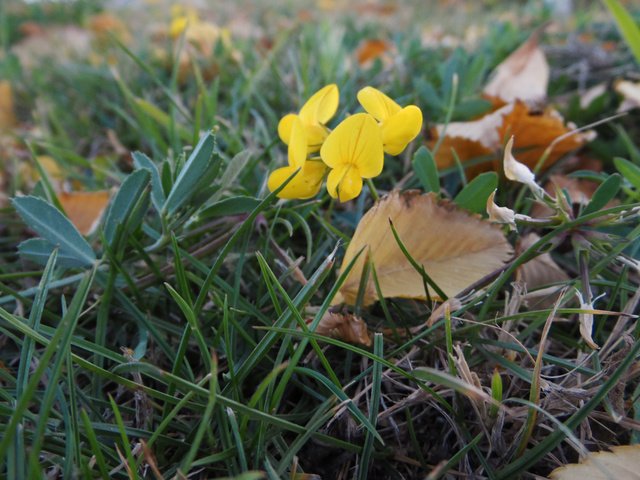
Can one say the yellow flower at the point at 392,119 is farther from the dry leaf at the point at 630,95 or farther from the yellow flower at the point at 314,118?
the dry leaf at the point at 630,95

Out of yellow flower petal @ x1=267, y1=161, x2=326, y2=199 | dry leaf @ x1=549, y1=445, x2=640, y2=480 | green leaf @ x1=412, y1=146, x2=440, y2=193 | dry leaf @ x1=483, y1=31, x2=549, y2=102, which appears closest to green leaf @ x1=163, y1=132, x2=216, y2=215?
yellow flower petal @ x1=267, y1=161, x2=326, y2=199

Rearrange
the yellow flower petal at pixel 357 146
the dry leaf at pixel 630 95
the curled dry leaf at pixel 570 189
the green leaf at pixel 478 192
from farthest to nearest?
1. the dry leaf at pixel 630 95
2. the curled dry leaf at pixel 570 189
3. the green leaf at pixel 478 192
4. the yellow flower petal at pixel 357 146

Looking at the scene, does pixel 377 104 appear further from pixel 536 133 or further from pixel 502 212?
pixel 536 133

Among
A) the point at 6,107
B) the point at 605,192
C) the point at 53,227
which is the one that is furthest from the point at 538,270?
the point at 6,107

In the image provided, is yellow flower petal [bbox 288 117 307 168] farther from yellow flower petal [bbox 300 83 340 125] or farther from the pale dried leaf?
the pale dried leaf

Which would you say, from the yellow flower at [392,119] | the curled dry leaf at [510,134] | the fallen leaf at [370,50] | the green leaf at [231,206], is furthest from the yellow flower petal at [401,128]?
the fallen leaf at [370,50]

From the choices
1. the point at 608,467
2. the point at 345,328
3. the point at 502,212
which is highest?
the point at 502,212

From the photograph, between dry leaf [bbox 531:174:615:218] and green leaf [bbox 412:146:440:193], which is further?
dry leaf [bbox 531:174:615:218]

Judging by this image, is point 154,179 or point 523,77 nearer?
point 154,179
